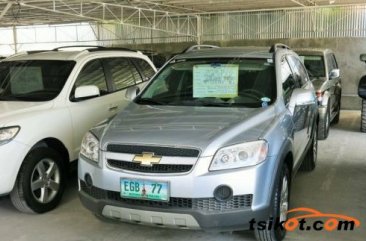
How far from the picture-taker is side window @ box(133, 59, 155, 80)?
6.23 metres

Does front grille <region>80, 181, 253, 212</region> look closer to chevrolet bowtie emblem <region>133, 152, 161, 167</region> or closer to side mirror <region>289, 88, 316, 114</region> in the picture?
chevrolet bowtie emblem <region>133, 152, 161, 167</region>

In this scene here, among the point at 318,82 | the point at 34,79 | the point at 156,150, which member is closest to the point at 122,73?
the point at 34,79

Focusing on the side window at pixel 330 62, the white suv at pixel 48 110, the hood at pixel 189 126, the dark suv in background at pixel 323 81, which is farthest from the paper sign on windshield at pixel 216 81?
the side window at pixel 330 62

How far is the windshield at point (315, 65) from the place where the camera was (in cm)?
801

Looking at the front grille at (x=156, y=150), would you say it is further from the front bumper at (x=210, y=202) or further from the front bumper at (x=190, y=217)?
the front bumper at (x=190, y=217)

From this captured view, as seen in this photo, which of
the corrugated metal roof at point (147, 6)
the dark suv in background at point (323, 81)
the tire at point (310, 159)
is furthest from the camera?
the corrugated metal roof at point (147, 6)

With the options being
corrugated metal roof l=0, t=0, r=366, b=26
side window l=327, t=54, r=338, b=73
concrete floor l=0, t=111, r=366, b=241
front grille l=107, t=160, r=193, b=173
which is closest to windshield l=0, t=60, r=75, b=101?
concrete floor l=0, t=111, r=366, b=241

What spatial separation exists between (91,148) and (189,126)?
0.81 meters

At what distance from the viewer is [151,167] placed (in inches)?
120

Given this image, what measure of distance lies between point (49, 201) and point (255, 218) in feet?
7.63

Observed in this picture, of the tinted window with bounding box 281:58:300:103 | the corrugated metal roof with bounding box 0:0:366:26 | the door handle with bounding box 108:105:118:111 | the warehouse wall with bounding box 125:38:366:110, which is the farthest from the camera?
the corrugated metal roof with bounding box 0:0:366:26

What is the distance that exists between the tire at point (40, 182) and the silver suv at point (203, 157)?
90cm

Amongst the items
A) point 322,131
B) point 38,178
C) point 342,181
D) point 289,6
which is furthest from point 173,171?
point 289,6

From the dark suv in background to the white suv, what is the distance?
136 inches
